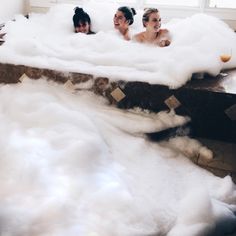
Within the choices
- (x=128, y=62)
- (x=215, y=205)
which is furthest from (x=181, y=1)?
(x=215, y=205)

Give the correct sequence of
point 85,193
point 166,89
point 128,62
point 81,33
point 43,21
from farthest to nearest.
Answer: point 43,21 → point 81,33 → point 128,62 → point 166,89 → point 85,193

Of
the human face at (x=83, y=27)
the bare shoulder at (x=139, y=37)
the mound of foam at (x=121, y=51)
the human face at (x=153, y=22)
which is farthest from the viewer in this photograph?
the human face at (x=83, y=27)

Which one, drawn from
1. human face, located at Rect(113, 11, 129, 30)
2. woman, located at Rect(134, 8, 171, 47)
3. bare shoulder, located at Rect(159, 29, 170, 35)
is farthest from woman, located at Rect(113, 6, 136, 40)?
bare shoulder, located at Rect(159, 29, 170, 35)

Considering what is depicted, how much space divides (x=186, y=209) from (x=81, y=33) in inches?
71.3

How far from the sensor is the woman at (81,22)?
9.53ft

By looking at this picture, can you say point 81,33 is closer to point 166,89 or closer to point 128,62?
point 128,62

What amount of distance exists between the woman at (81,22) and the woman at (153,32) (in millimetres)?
466

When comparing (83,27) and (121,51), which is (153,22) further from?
(83,27)

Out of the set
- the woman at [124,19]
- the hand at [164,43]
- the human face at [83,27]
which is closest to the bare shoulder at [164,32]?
the hand at [164,43]

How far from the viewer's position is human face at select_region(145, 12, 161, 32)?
8.29 feet

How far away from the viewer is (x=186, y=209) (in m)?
1.49

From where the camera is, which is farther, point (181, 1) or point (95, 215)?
point (181, 1)

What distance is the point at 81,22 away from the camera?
9.53 feet

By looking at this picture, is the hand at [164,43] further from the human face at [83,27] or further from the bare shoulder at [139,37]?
the human face at [83,27]
